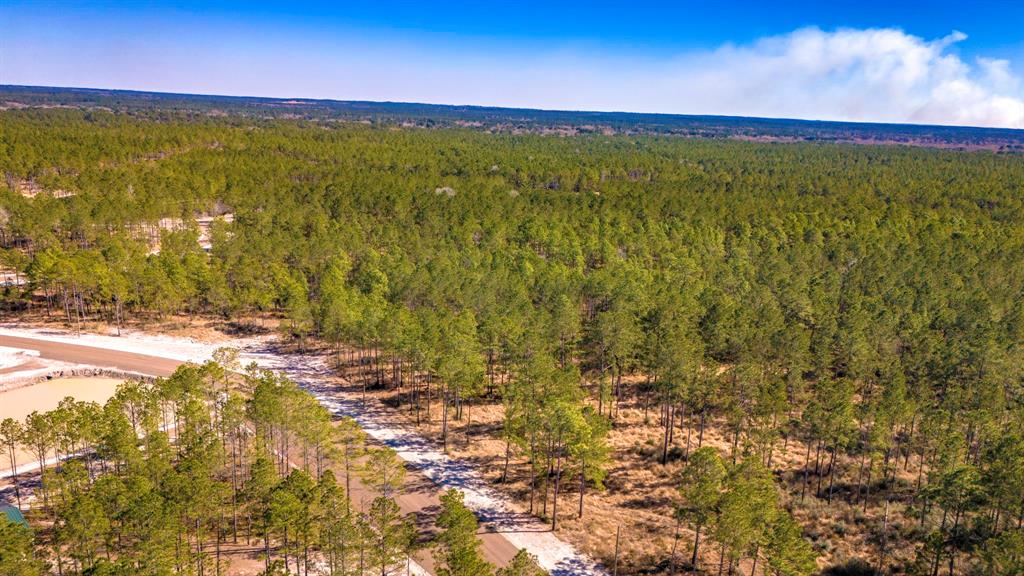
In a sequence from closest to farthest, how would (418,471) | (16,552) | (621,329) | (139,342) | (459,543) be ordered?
(16,552), (459,543), (418,471), (621,329), (139,342)

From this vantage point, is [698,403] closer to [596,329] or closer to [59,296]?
[596,329]

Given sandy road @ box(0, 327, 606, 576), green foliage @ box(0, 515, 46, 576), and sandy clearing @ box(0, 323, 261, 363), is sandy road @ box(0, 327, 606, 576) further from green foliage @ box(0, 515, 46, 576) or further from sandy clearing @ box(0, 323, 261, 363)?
green foliage @ box(0, 515, 46, 576)

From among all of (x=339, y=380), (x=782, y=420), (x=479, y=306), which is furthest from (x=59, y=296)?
(x=782, y=420)

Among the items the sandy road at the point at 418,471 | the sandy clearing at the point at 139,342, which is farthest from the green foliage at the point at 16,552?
the sandy clearing at the point at 139,342

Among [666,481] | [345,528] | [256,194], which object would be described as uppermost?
[256,194]

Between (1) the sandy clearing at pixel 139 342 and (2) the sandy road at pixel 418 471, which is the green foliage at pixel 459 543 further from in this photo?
(1) the sandy clearing at pixel 139 342

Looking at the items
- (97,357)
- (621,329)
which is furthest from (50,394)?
(621,329)

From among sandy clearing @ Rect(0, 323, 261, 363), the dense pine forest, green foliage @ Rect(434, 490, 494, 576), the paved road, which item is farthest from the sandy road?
green foliage @ Rect(434, 490, 494, 576)

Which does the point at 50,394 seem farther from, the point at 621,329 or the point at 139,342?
the point at 621,329
